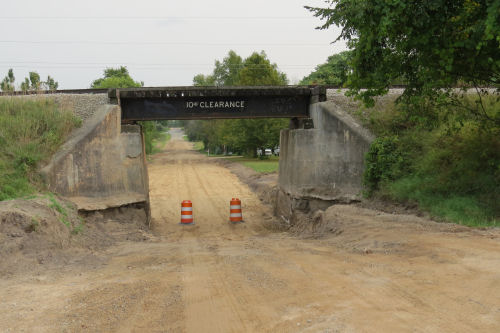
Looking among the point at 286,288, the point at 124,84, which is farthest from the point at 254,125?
the point at 286,288

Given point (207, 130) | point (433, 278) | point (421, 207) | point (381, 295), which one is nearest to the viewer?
point (381, 295)

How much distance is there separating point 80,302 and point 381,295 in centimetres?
405

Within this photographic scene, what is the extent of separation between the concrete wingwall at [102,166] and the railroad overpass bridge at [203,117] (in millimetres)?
30

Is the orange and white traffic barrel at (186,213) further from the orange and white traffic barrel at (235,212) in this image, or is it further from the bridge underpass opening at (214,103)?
the orange and white traffic barrel at (235,212)

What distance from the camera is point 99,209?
13742 millimetres

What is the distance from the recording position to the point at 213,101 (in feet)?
54.7

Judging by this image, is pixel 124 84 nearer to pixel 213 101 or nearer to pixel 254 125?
pixel 254 125

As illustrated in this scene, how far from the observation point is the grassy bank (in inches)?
433

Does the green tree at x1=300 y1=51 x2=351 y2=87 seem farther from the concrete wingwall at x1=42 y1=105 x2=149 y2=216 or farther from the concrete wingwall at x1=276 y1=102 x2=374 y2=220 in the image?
the concrete wingwall at x1=42 y1=105 x2=149 y2=216

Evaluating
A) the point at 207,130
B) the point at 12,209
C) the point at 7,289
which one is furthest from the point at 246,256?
the point at 207,130

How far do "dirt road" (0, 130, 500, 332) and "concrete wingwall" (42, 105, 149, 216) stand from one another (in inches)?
172

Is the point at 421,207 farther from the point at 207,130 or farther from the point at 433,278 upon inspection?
the point at 207,130

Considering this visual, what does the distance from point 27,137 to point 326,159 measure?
1031 centimetres

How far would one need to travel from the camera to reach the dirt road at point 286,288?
16.5 ft
